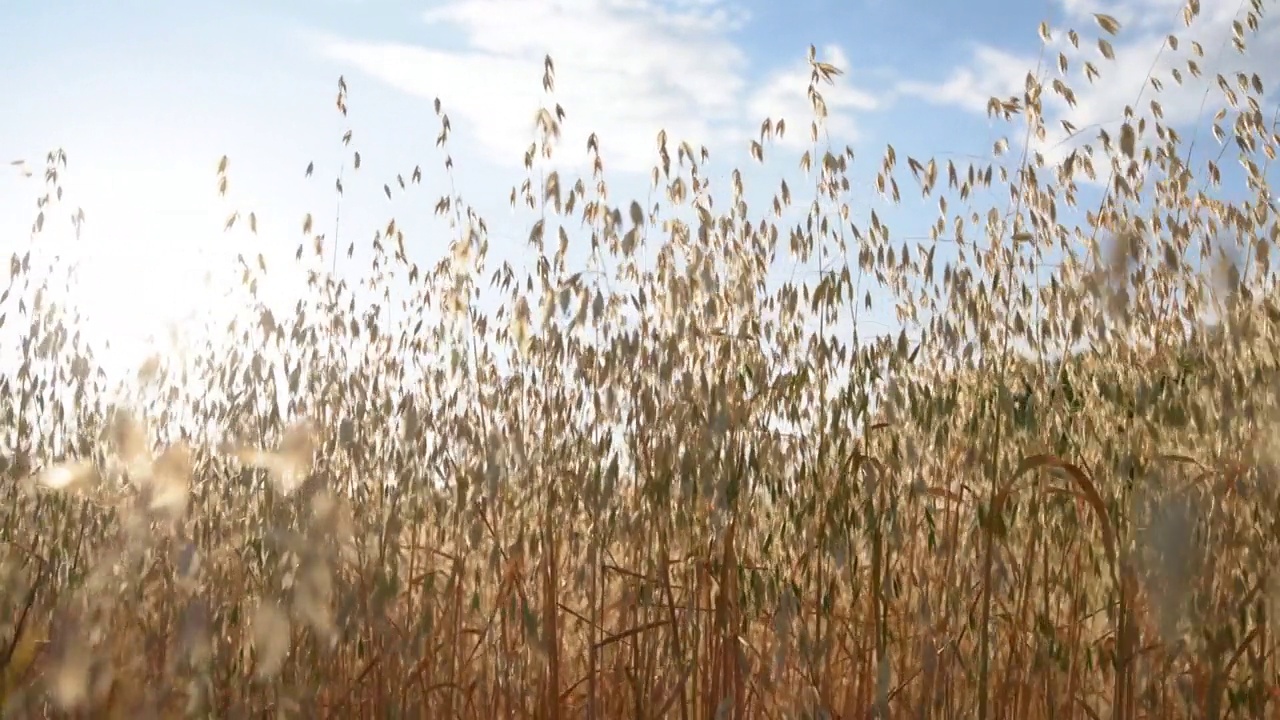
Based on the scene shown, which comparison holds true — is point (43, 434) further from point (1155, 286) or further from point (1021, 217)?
point (1155, 286)

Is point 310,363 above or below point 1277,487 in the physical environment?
above

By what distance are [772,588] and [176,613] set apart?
1298 mm

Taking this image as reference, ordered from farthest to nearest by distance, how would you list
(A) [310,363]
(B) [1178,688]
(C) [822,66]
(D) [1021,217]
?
(A) [310,363], (C) [822,66], (D) [1021,217], (B) [1178,688]

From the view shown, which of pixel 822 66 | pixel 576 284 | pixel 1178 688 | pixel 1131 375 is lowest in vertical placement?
pixel 1178 688

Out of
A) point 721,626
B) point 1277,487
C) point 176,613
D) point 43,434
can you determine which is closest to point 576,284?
point 721,626

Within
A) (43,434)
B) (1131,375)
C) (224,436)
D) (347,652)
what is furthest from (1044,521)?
(43,434)

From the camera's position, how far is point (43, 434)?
3396 mm

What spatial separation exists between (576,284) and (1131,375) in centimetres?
131

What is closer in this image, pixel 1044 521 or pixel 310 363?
pixel 1044 521

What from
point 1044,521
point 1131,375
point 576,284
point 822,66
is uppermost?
point 822,66

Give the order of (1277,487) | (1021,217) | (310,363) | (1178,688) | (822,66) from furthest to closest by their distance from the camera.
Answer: (310,363) → (822,66) → (1021,217) → (1277,487) → (1178,688)

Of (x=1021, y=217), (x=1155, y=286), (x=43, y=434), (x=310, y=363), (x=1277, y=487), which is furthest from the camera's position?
(x=43, y=434)

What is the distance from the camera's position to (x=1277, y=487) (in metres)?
1.87

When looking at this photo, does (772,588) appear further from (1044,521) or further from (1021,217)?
(1021,217)
